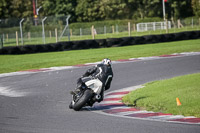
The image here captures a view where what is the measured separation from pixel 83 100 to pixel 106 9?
60186 millimetres

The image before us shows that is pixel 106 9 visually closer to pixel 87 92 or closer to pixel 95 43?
pixel 95 43

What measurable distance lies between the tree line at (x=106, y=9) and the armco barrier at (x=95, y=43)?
1381 inches

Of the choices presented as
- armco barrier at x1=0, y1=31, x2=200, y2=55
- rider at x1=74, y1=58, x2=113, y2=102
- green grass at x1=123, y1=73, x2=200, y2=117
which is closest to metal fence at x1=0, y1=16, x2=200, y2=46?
armco barrier at x1=0, y1=31, x2=200, y2=55

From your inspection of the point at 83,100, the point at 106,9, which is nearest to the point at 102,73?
the point at 83,100

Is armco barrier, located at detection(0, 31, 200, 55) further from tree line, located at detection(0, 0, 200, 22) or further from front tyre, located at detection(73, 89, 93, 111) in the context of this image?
tree line, located at detection(0, 0, 200, 22)

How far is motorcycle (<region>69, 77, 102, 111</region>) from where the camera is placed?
9328 mm

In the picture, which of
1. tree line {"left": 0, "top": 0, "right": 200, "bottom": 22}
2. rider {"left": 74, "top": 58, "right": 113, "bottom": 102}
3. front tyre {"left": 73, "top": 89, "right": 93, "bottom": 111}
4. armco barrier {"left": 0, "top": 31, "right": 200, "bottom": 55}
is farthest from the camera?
tree line {"left": 0, "top": 0, "right": 200, "bottom": 22}

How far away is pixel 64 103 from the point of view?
424 inches

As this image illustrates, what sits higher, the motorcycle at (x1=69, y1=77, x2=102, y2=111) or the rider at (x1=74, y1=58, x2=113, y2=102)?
the rider at (x1=74, y1=58, x2=113, y2=102)

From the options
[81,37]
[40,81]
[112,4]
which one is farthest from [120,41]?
[112,4]

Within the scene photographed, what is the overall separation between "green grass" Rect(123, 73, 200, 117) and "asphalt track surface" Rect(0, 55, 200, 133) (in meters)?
1.26

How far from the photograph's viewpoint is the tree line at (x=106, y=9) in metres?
68.2

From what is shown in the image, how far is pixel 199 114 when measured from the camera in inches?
331

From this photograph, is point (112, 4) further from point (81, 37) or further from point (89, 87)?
point (89, 87)
